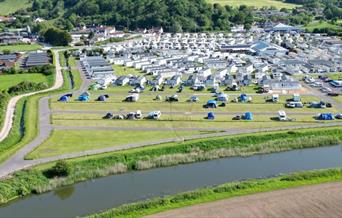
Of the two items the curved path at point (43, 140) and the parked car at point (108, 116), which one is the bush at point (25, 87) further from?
the parked car at point (108, 116)

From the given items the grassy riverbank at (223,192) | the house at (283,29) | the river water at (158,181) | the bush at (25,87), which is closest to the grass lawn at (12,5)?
the house at (283,29)

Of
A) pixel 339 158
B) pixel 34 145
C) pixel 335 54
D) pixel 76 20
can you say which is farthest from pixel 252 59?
pixel 76 20

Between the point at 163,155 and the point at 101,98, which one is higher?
the point at 101,98

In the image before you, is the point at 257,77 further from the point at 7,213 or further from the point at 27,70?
the point at 7,213

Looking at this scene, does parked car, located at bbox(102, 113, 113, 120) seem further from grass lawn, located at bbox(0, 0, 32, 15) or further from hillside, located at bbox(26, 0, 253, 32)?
grass lawn, located at bbox(0, 0, 32, 15)

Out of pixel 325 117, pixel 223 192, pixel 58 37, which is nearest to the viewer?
pixel 223 192

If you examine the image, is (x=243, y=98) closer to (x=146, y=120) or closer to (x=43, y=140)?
(x=146, y=120)

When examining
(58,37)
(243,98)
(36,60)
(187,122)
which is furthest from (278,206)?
(58,37)
